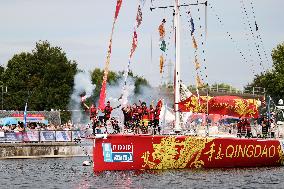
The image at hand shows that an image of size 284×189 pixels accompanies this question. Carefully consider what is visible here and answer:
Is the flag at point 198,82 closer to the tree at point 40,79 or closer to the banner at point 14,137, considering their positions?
the banner at point 14,137

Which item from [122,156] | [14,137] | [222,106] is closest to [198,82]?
[222,106]

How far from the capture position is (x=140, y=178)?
4250cm

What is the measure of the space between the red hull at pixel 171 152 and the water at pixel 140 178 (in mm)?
669

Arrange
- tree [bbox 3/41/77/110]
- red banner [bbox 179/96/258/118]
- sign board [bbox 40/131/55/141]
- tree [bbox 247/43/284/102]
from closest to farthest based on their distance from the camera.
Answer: red banner [bbox 179/96/258/118]
sign board [bbox 40/131/55/141]
tree [bbox 247/43/284/102]
tree [bbox 3/41/77/110]

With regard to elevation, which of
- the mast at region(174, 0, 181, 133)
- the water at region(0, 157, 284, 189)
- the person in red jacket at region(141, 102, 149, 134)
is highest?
the mast at region(174, 0, 181, 133)

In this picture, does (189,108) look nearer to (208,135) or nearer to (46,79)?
(208,135)

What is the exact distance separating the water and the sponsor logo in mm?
828

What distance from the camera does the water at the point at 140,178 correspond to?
4009cm

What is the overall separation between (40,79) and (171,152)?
85462 mm

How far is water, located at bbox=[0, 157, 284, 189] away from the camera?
132 feet

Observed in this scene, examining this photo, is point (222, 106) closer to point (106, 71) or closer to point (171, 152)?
point (171, 152)

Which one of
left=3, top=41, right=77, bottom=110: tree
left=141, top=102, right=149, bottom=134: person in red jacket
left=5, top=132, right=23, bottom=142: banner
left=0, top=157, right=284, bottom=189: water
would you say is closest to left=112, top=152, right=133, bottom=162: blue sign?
left=0, top=157, right=284, bottom=189: water

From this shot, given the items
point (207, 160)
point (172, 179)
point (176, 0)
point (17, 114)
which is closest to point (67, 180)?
point (172, 179)

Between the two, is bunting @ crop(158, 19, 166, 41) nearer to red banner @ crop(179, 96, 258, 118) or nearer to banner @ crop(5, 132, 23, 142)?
red banner @ crop(179, 96, 258, 118)
